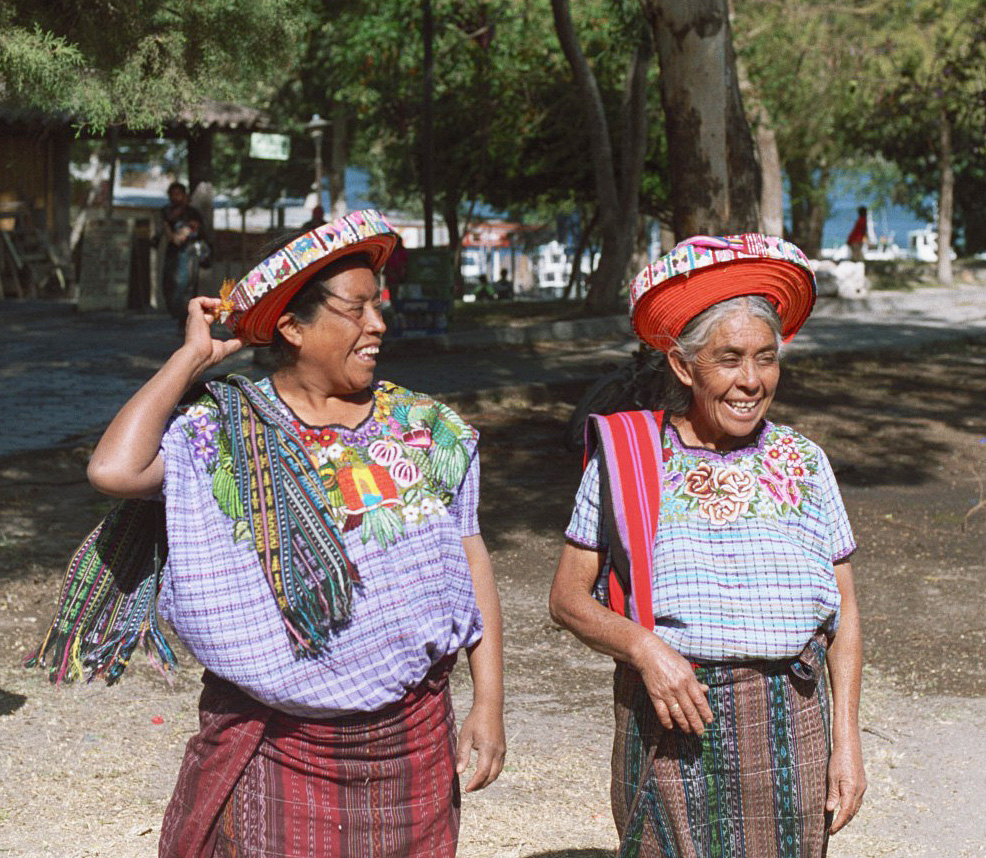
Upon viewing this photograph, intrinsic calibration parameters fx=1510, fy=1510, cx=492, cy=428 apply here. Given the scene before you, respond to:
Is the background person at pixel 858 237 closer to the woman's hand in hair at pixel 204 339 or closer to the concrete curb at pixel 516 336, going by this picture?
the concrete curb at pixel 516 336

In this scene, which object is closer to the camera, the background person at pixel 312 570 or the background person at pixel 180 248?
the background person at pixel 312 570

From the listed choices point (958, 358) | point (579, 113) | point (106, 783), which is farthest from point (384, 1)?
point (106, 783)

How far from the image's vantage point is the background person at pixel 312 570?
2658 millimetres

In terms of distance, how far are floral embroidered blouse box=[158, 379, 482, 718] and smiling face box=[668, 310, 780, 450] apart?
0.52 meters

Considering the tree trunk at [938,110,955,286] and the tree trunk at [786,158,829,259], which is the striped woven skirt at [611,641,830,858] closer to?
the tree trunk at [938,110,955,286]

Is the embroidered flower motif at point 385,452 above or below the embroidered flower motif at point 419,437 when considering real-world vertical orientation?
below

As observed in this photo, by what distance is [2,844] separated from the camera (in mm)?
4348

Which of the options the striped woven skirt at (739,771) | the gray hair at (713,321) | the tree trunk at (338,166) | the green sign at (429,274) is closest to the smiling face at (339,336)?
the gray hair at (713,321)

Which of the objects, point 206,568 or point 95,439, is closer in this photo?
point 206,568

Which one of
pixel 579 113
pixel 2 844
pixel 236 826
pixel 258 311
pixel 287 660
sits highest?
pixel 579 113

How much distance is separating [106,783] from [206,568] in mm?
2441

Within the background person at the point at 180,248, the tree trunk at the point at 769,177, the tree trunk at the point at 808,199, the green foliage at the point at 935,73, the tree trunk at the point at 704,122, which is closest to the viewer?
the tree trunk at the point at 704,122

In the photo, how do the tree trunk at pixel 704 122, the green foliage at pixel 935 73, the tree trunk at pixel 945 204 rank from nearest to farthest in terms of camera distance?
the tree trunk at pixel 704 122
the green foliage at pixel 935 73
the tree trunk at pixel 945 204

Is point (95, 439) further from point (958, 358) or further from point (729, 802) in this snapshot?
point (958, 358)
